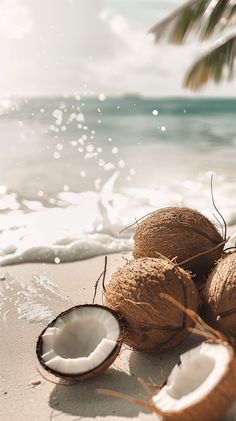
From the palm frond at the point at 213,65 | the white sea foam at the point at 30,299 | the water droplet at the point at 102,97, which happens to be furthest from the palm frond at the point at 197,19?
the water droplet at the point at 102,97

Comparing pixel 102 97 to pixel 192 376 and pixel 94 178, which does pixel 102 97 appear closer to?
pixel 94 178

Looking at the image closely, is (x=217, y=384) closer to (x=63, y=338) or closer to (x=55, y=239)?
(x=63, y=338)

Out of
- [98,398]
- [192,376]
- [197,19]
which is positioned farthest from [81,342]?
[197,19]

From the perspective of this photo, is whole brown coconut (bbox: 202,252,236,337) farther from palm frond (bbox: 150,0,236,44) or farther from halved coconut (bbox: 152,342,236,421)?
palm frond (bbox: 150,0,236,44)

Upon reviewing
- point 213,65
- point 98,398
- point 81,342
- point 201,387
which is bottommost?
point 98,398

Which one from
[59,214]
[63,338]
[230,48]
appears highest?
[230,48]

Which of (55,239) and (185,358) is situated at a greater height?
(185,358)

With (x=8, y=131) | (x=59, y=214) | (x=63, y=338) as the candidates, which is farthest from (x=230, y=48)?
(x=8, y=131)
